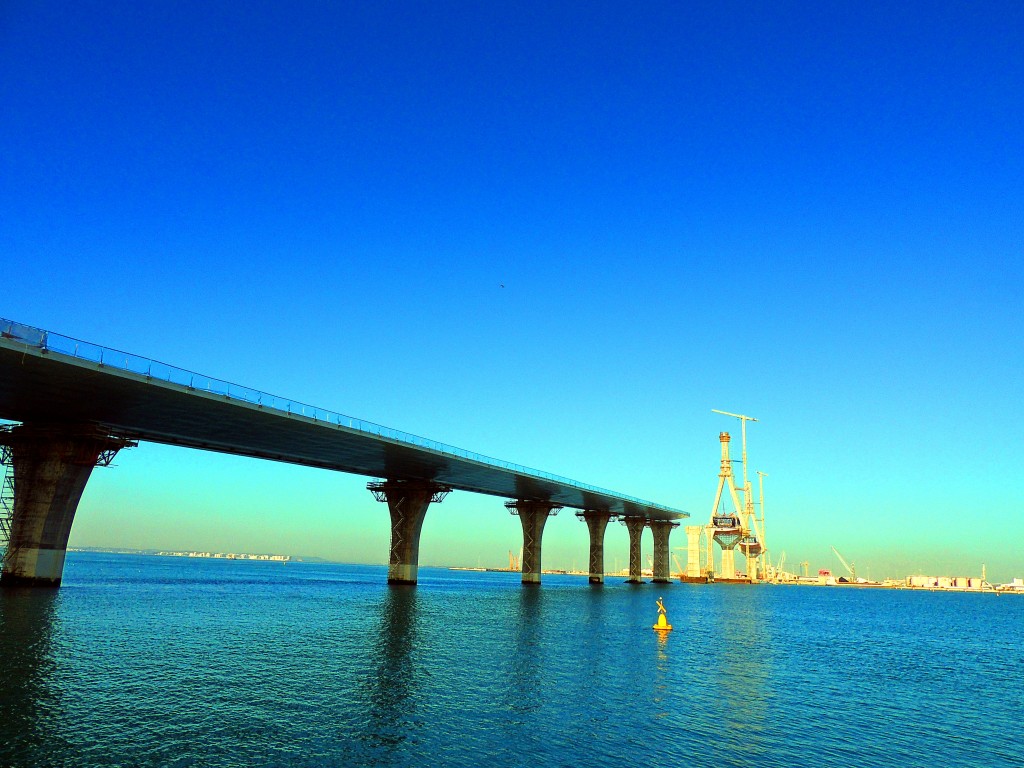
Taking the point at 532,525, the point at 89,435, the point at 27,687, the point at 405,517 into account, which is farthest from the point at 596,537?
the point at 27,687

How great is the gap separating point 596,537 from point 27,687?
139 metres

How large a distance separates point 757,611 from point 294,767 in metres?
85.3

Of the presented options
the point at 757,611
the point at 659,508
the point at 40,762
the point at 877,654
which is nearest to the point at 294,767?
the point at 40,762

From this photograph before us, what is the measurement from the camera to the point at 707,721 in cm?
2698

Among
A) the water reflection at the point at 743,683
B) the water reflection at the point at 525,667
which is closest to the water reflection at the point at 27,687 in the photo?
the water reflection at the point at 525,667

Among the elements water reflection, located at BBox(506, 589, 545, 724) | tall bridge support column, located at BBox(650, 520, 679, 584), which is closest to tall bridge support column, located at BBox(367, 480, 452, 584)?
water reflection, located at BBox(506, 589, 545, 724)

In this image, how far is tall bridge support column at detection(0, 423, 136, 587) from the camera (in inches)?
2611

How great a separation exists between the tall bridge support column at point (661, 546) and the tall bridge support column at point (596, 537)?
3238 centimetres

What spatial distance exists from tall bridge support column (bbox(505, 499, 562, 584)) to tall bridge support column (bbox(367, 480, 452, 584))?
96.4ft

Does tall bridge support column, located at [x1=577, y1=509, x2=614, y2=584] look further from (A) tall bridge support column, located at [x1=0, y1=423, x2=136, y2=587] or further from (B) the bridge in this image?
(A) tall bridge support column, located at [x1=0, y1=423, x2=136, y2=587]

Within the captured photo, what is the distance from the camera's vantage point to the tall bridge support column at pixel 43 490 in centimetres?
6631

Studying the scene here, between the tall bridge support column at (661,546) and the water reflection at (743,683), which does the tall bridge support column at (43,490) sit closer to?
the water reflection at (743,683)

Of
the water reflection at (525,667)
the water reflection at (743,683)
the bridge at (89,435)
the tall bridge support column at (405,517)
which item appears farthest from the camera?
the tall bridge support column at (405,517)

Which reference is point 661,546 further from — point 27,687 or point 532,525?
point 27,687
